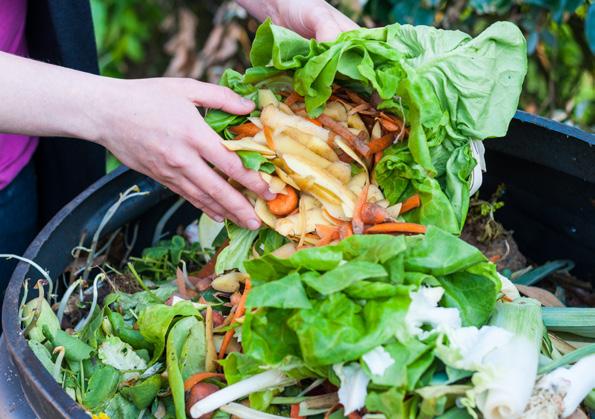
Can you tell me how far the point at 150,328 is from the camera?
1.35 m

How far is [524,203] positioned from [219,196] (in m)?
0.83

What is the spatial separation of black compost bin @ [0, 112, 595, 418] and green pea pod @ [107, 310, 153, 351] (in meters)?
0.18

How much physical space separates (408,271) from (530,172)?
678mm

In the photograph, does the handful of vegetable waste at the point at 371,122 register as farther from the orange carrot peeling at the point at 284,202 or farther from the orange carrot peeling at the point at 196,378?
the orange carrot peeling at the point at 196,378

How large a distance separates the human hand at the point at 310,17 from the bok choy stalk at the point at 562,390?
2.34 ft

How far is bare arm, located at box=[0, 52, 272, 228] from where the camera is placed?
120cm

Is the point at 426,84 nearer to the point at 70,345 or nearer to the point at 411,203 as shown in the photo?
the point at 411,203

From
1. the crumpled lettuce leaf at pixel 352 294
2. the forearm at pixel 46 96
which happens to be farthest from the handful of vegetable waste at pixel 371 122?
the forearm at pixel 46 96

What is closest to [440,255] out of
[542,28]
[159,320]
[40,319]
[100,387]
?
[159,320]

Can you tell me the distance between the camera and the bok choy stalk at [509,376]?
1028 millimetres

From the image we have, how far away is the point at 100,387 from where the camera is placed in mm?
1286

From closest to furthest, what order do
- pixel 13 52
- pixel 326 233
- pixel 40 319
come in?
1. pixel 326 233
2. pixel 40 319
3. pixel 13 52

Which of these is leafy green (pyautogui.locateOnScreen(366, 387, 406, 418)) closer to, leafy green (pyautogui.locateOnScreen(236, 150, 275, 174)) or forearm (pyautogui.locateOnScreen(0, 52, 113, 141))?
leafy green (pyautogui.locateOnScreen(236, 150, 275, 174))

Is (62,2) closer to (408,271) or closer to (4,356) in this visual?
(4,356)
